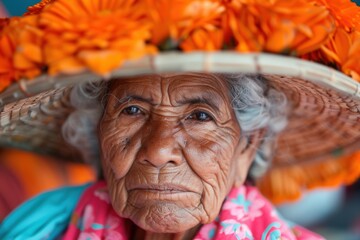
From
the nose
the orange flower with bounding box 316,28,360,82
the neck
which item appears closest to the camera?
the orange flower with bounding box 316,28,360,82

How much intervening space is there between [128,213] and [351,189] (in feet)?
9.10

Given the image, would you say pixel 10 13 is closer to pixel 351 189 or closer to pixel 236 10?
pixel 236 10

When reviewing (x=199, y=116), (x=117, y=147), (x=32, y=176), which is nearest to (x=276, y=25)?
(x=199, y=116)

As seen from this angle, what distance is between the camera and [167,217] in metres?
1.49

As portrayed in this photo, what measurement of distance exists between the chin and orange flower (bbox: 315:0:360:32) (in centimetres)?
65

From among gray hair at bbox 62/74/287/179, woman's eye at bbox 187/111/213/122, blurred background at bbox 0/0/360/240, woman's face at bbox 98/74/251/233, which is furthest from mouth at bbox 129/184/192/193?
blurred background at bbox 0/0/360/240

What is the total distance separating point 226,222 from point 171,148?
35cm

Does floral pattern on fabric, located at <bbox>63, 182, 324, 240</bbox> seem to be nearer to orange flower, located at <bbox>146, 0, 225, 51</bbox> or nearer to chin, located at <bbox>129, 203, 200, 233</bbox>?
chin, located at <bbox>129, 203, 200, 233</bbox>

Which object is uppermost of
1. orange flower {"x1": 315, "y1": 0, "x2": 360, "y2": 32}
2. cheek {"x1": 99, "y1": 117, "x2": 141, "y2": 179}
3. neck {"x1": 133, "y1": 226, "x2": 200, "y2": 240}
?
orange flower {"x1": 315, "y1": 0, "x2": 360, "y2": 32}

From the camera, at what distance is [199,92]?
1.50 m

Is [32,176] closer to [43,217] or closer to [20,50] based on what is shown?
[43,217]

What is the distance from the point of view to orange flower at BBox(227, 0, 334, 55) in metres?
1.16

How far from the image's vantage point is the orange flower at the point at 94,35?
109 centimetres

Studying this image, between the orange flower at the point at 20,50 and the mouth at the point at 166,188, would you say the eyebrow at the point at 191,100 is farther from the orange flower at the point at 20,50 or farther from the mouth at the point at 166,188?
the orange flower at the point at 20,50
